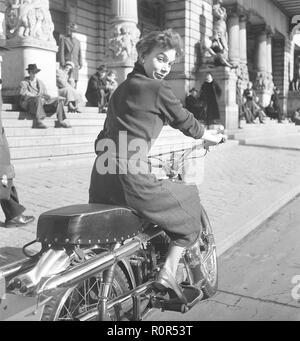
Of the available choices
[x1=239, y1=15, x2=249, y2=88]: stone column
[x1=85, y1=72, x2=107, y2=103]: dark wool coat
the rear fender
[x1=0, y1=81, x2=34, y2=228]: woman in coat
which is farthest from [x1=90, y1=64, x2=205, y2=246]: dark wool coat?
[x1=239, y1=15, x2=249, y2=88]: stone column

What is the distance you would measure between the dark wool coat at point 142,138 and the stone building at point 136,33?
4259 mm

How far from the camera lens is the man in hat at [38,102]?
33.2ft

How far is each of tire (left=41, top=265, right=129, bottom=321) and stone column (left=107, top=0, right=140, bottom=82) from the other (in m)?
14.7

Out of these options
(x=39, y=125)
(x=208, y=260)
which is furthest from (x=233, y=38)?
(x=208, y=260)

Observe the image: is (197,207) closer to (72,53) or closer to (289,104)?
(72,53)

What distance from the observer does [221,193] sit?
7.17 meters

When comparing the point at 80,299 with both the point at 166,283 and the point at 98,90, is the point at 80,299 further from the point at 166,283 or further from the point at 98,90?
the point at 98,90

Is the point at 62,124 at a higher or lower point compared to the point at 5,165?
higher

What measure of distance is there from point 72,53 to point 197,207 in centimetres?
1386

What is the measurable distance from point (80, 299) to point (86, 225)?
0.38m

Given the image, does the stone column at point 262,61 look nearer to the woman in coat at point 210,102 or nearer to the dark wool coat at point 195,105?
the woman in coat at point 210,102

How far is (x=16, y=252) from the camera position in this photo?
415 cm

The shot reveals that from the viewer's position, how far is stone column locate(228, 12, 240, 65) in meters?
27.7

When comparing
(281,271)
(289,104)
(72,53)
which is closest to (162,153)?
(281,271)
